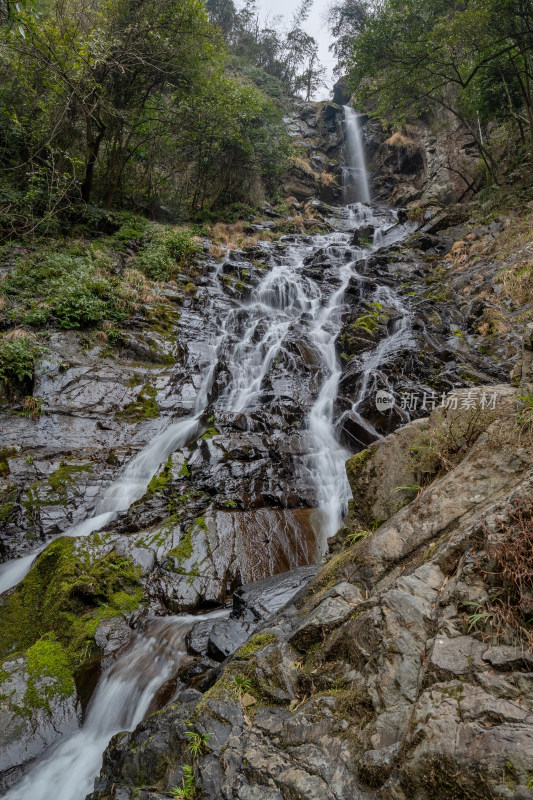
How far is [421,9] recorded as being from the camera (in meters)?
15.2

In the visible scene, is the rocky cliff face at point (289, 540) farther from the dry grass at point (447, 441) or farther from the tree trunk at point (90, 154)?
the tree trunk at point (90, 154)

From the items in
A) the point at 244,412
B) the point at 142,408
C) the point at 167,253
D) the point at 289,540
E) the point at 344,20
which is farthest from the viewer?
the point at 344,20

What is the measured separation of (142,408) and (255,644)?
280 inches

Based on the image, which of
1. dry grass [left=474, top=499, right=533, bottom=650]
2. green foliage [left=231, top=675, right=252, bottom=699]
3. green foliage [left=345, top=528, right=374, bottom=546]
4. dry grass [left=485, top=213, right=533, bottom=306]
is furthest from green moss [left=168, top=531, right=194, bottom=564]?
dry grass [left=485, top=213, right=533, bottom=306]

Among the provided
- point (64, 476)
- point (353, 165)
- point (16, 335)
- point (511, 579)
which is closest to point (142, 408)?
point (64, 476)

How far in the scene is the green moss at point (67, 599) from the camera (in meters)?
4.85

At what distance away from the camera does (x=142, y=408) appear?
948 cm

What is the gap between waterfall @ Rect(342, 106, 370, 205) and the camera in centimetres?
2959

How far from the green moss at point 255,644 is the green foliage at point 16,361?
7776mm

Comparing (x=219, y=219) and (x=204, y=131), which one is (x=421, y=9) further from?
(x=219, y=219)

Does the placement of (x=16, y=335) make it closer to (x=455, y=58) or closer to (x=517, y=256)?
(x=517, y=256)

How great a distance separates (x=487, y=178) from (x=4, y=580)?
22.7 meters

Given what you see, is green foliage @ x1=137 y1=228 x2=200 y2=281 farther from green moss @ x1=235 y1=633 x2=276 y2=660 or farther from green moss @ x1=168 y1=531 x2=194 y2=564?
green moss @ x1=235 y1=633 x2=276 y2=660

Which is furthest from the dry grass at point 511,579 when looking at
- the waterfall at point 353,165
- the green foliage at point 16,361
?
the waterfall at point 353,165
